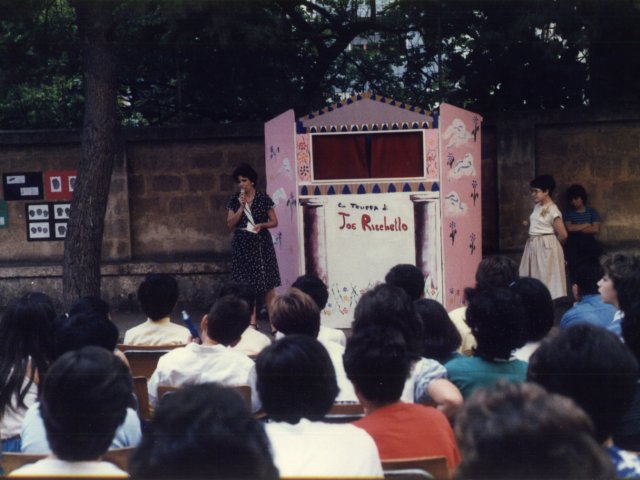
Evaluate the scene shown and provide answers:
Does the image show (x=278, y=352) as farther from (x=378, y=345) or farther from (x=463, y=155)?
(x=463, y=155)

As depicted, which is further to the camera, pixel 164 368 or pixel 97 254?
pixel 97 254

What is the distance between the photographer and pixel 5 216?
10.1m

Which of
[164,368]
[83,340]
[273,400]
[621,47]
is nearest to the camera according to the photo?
[273,400]

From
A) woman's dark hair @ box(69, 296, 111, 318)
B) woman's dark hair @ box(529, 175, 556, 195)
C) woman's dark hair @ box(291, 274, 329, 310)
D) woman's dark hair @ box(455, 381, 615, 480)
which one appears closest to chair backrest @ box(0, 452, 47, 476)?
woman's dark hair @ box(455, 381, 615, 480)

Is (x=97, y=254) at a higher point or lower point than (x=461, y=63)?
lower

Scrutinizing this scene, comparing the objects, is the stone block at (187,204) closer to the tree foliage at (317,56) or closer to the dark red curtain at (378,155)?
the tree foliage at (317,56)

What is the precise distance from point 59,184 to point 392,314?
264 inches

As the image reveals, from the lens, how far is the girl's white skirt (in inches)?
353

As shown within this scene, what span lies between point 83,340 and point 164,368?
1.47 feet

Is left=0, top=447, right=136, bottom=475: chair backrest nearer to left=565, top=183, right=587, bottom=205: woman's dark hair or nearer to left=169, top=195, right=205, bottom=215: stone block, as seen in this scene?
left=169, top=195, right=205, bottom=215: stone block

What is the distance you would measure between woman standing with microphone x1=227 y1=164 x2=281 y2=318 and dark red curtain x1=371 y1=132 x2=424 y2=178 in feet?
3.53

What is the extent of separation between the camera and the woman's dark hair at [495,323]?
390 cm

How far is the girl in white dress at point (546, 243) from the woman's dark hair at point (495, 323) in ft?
16.7

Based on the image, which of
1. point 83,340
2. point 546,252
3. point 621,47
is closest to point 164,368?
point 83,340
